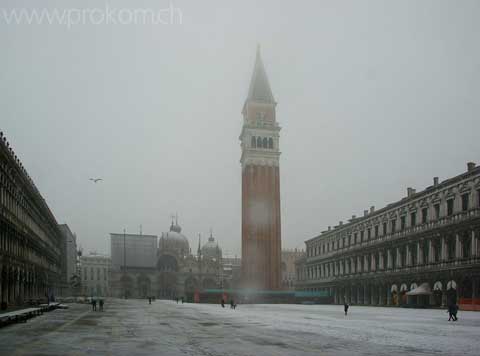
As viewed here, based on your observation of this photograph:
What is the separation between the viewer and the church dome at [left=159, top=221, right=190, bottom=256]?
158 meters

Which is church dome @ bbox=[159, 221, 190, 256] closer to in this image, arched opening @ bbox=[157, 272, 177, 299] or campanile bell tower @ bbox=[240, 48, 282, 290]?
arched opening @ bbox=[157, 272, 177, 299]

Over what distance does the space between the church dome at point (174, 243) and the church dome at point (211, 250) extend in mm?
4895

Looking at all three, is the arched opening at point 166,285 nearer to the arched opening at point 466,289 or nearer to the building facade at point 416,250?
the building facade at point 416,250

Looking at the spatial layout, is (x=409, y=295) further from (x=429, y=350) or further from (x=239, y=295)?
(x=429, y=350)

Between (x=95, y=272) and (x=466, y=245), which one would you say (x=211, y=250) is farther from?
(x=466, y=245)

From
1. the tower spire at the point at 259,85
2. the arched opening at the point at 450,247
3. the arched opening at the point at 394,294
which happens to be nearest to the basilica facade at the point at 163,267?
the tower spire at the point at 259,85

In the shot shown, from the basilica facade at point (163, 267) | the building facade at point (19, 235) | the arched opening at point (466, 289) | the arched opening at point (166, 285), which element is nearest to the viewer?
the building facade at point (19, 235)

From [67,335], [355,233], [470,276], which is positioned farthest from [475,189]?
[67,335]

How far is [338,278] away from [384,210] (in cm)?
Result: 1907

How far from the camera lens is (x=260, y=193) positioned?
102812mm

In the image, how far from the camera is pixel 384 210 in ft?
233

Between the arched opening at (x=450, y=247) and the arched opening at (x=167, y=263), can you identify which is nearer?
the arched opening at (x=450, y=247)

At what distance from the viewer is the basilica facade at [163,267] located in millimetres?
141875

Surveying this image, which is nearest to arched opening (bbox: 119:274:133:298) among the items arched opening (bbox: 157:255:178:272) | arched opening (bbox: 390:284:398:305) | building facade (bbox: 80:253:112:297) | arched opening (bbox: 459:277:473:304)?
arched opening (bbox: 157:255:178:272)
